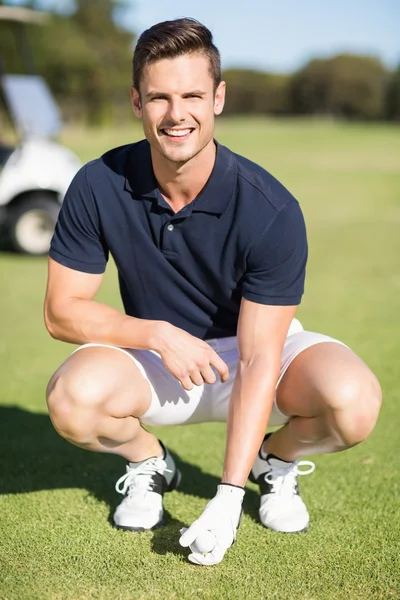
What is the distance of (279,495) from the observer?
264cm

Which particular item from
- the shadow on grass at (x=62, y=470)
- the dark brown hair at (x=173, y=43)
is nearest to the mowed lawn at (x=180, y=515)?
the shadow on grass at (x=62, y=470)

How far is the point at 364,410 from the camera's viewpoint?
8.00 ft

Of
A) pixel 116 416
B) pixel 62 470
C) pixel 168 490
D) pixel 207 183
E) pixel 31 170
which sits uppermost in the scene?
pixel 207 183

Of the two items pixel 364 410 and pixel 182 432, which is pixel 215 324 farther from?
pixel 182 432

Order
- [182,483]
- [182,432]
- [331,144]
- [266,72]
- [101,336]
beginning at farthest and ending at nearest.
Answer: [266,72] < [331,144] < [182,432] < [182,483] < [101,336]

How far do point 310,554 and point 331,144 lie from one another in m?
22.5

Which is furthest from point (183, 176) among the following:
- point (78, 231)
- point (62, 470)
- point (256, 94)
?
point (256, 94)

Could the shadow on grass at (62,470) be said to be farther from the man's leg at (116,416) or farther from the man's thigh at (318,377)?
the man's thigh at (318,377)

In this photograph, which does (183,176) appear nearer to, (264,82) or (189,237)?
(189,237)

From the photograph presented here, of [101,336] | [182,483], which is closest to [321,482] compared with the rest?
[182,483]

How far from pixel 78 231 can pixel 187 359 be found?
0.53m

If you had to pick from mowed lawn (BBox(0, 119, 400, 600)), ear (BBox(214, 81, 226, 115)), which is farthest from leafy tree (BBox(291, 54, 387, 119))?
ear (BBox(214, 81, 226, 115))

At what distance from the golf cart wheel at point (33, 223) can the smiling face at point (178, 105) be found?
5.27m

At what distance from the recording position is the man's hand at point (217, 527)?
2.23 m
